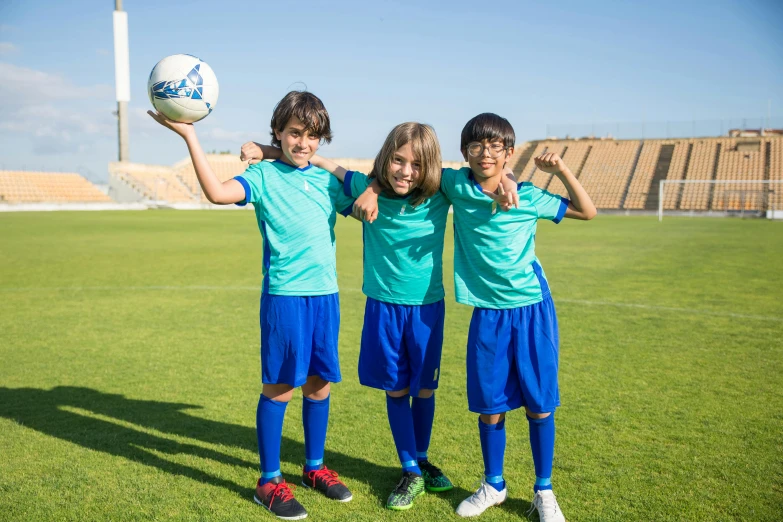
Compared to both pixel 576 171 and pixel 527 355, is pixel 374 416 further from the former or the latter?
pixel 576 171

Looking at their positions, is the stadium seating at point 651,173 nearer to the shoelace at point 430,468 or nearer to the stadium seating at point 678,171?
the stadium seating at point 678,171

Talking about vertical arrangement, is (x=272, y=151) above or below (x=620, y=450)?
above

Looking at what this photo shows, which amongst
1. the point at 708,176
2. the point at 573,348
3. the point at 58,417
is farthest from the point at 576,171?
the point at 58,417

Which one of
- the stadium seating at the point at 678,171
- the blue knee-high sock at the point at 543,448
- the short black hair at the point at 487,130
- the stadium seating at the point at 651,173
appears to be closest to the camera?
the short black hair at the point at 487,130

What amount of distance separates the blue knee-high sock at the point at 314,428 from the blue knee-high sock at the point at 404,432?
1.14 ft

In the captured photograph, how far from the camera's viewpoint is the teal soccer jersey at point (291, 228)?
3.06 m

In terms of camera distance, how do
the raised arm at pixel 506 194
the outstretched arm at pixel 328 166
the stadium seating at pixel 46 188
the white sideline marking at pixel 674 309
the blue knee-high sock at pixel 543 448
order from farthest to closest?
the stadium seating at pixel 46 188 < the white sideline marking at pixel 674 309 < the outstretched arm at pixel 328 166 < the blue knee-high sock at pixel 543 448 < the raised arm at pixel 506 194

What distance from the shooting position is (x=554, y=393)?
9.72 ft

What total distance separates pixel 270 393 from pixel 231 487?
548 mm

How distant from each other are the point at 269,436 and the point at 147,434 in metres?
1.28

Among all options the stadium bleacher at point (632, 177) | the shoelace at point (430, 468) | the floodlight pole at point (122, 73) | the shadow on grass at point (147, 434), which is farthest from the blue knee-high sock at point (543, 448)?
the floodlight pole at point (122, 73)

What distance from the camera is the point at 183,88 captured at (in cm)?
296

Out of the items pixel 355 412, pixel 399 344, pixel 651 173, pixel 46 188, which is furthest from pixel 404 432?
pixel 651 173

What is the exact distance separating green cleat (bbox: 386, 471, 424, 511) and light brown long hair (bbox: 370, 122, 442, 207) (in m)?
1.31
